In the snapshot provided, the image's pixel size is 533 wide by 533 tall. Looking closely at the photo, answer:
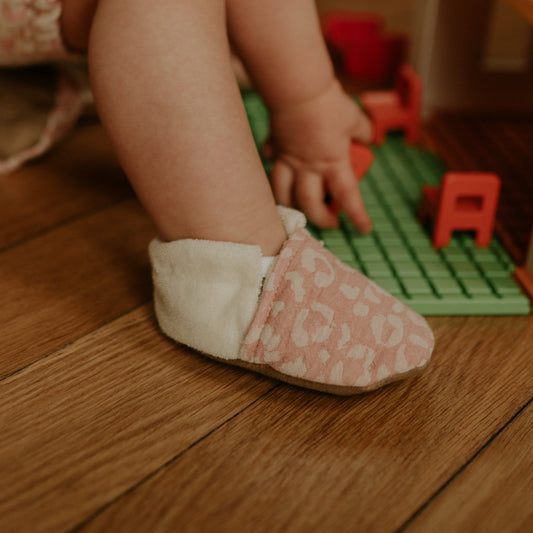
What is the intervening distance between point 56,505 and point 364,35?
1184 millimetres

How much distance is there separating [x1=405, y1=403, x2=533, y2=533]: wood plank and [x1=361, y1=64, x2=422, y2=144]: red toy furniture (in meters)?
0.58

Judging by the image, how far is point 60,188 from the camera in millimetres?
777

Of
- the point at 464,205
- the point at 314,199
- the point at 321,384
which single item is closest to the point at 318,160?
the point at 314,199

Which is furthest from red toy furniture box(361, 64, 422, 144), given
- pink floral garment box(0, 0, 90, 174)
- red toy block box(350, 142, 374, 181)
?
pink floral garment box(0, 0, 90, 174)

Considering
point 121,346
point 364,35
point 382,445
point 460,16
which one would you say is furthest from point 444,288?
point 364,35

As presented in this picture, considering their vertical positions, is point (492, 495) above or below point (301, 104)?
below

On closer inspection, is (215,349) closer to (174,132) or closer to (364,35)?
(174,132)

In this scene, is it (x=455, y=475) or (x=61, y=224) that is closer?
(x=455, y=475)

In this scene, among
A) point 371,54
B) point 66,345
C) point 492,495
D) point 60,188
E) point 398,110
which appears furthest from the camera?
point 371,54

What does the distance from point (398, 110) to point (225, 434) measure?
2.12ft

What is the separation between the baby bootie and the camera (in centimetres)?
45

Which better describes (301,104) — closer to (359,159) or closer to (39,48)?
(359,159)

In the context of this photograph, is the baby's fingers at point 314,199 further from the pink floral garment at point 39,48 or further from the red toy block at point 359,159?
the pink floral garment at point 39,48

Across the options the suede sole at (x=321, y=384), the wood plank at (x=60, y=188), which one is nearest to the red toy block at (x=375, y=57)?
the wood plank at (x=60, y=188)
